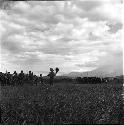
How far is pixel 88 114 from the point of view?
52.1 ft

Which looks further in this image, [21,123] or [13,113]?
[13,113]

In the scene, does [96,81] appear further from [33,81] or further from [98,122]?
[98,122]

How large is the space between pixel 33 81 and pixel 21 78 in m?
4.30

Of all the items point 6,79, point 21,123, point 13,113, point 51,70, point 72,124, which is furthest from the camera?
point 6,79

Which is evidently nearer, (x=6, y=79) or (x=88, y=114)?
(x=88, y=114)

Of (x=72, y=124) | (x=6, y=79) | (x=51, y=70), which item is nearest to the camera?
(x=72, y=124)

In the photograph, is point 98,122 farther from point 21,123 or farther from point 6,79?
point 6,79

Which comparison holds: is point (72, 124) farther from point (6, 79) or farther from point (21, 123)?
point (6, 79)

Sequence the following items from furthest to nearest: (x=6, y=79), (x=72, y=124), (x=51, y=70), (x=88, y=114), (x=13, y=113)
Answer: (x=6, y=79)
(x=51, y=70)
(x=13, y=113)
(x=88, y=114)
(x=72, y=124)

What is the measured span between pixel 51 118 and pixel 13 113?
12.2ft

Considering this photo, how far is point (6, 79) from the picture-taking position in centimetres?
9262

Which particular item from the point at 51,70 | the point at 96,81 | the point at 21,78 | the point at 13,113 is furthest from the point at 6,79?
the point at 13,113

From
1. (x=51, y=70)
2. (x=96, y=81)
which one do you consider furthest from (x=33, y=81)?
(x=96, y=81)

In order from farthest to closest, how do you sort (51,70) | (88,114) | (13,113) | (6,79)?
(6,79) → (51,70) → (13,113) → (88,114)
